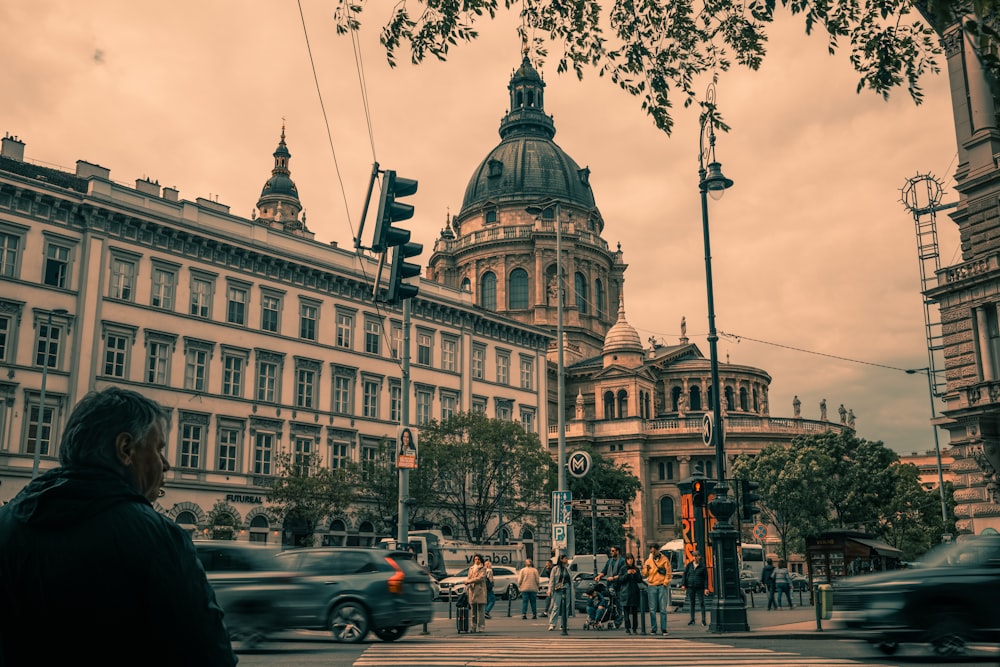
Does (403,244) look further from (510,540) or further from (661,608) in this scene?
(510,540)

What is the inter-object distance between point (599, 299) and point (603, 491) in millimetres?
25664

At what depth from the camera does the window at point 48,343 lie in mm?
40250

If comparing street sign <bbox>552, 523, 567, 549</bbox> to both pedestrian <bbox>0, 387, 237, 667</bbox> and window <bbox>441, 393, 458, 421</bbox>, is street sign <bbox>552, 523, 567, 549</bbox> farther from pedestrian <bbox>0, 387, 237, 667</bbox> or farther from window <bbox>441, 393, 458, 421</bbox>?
window <bbox>441, 393, 458, 421</bbox>

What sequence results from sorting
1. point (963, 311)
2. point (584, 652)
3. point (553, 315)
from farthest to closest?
point (553, 315)
point (963, 311)
point (584, 652)

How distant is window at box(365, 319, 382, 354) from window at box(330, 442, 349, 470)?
559 centimetres

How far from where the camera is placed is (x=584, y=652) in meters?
14.7

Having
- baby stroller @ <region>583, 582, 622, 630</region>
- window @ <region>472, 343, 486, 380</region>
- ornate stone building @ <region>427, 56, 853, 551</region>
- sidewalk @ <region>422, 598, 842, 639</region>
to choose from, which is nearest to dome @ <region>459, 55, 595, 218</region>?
ornate stone building @ <region>427, 56, 853, 551</region>

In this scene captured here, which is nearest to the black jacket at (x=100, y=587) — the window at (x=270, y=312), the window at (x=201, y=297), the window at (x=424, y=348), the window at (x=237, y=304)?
the window at (x=201, y=297)

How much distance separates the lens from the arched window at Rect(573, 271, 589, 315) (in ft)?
309

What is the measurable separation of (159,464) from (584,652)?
42.0 feet

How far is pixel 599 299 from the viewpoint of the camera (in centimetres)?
9631

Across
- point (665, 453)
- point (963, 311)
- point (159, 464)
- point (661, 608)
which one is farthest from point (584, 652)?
point (665, 453)

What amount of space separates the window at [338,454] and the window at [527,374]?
15801 mm

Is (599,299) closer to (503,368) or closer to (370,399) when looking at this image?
(503,368)
